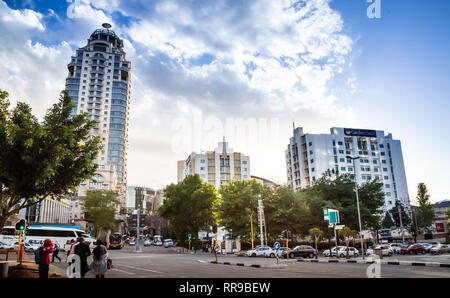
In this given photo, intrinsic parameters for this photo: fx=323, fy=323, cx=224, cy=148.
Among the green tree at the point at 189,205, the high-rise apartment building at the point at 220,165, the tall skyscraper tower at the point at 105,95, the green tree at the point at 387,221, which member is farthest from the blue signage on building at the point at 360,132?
the tall skyscraper tower at the point at 105,95

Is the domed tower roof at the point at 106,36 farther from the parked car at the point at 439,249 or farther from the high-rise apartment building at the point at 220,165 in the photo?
the parked car at the point at 439,249

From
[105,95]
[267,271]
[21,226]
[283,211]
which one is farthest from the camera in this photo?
[105,95]

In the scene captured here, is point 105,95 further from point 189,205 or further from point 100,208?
point 189,205

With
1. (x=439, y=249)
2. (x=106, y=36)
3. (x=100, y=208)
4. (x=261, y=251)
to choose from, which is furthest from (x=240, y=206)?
(x=106, y=36)

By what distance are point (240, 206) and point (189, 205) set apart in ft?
52.7

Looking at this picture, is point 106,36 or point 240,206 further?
point 106,36

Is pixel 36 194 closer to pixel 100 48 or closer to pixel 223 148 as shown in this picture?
pixel 223 148

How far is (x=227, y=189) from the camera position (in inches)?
1969

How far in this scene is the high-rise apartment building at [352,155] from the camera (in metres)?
94.9

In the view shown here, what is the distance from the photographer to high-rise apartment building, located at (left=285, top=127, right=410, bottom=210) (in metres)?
94.9

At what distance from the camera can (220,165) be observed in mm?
104375
